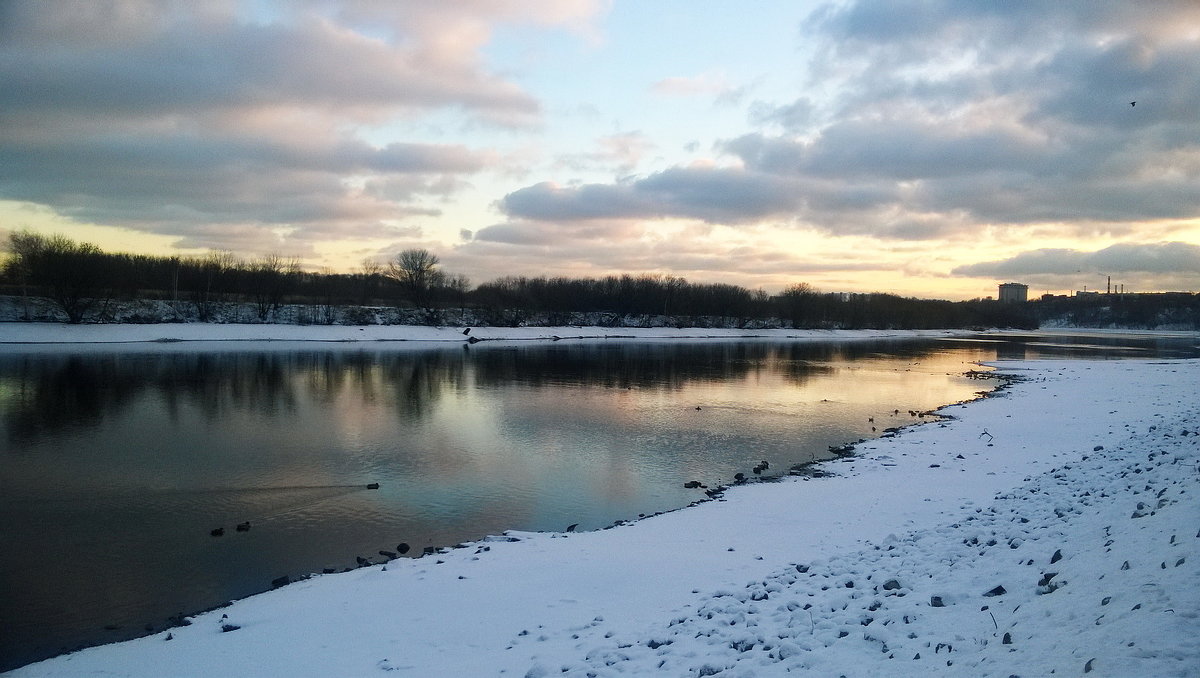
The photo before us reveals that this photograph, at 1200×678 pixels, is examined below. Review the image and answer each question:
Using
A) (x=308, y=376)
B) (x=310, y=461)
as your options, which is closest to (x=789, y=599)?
(x=310, y=461)

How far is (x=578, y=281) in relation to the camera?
397ft

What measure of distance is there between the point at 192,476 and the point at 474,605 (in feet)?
36.4

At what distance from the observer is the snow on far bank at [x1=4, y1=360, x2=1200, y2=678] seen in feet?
18.4

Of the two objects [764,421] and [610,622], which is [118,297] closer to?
[764,421]

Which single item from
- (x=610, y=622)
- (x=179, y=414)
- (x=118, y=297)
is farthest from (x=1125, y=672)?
(x=118, y=297)

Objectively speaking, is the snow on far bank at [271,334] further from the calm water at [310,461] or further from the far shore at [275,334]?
the calm water at [310,461]

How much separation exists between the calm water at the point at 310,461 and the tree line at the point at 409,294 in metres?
29.0

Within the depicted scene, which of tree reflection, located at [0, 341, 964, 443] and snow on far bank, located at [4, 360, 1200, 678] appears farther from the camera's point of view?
tree reflection, located at [0, 341, 964, 443]

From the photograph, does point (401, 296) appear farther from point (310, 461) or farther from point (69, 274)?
point (310, 461)

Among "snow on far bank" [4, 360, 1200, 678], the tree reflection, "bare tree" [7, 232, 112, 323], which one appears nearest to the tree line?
"bare tree" [7, 232, 112, 323]

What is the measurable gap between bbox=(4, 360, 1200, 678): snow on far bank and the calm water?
6.03 feet

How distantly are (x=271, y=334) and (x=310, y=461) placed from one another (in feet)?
184

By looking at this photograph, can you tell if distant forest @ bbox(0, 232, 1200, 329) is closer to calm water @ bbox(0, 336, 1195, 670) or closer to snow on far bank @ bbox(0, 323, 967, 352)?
snow on far bank @ bbox(0, 323, 967, 352)

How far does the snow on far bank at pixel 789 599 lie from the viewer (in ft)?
18.4
